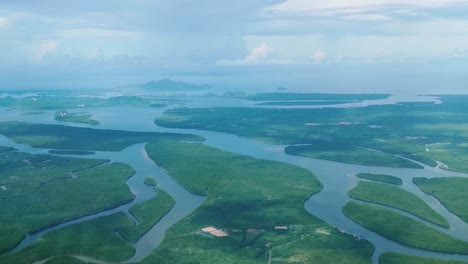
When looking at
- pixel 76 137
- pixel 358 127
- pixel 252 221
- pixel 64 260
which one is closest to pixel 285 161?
pixel 252 221

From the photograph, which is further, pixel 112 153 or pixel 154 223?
pixel 112 153

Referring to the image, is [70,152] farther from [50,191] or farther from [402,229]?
[402,229]

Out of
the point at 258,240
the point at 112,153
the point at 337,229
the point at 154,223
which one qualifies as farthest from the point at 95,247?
the point at 112,153

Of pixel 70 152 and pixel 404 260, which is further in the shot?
pixel 70 152

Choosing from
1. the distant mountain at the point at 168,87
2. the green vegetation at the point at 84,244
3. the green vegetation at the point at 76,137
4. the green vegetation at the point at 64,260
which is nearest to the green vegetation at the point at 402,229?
the green vegetation at the point at 84,244

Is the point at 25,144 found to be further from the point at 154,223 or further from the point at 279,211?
the point at 279,211

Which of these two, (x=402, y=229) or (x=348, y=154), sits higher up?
(x=348, y=154)

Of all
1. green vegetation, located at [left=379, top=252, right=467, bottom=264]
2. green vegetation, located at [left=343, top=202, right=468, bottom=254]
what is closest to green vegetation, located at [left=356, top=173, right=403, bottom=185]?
green vegetation, located at [left=343, top=202, right=468, bottom=254]
